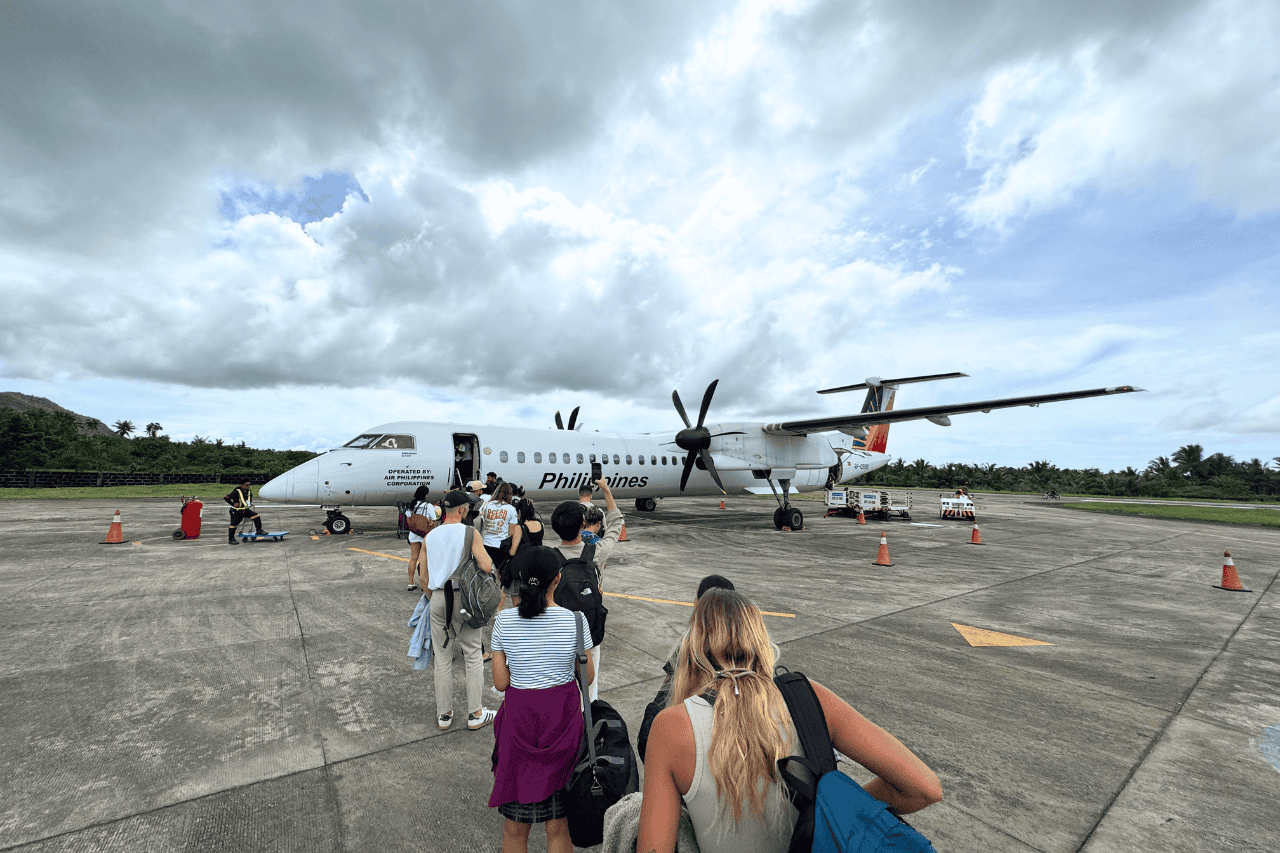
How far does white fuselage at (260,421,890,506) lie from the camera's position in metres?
13.3

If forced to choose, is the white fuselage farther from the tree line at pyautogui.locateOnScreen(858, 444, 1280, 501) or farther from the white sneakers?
the tree line at pyautogui.locateOnScreen(858, 444, 1280, 501)

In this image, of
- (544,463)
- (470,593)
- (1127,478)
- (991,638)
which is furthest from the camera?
(1127,478)

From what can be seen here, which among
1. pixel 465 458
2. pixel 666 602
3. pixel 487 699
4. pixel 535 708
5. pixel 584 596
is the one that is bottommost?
pixel 487 699

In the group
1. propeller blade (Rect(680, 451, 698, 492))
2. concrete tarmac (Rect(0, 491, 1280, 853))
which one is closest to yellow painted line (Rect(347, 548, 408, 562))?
concrete tarmac (Rect(0, 491, 1280, 853))

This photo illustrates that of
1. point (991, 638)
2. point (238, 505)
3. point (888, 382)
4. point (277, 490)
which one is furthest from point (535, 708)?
point (888, 382)

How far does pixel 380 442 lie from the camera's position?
1396 centimetres

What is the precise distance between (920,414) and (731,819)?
55.3 feet

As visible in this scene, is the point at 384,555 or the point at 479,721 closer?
the point at 479,721

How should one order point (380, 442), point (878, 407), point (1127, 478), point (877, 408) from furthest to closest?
1. point (1127, 478)
2. point (878, 407)
3. point (877, 408)
4. point (380, 442)

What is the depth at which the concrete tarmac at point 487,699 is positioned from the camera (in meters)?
3.10

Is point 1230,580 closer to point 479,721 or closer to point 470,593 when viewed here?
point 479,721

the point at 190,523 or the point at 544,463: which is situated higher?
the point at 544,463

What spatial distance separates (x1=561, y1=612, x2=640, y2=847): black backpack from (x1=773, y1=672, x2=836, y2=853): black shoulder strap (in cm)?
106

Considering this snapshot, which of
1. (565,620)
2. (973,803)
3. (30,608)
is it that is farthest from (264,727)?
(30,608)
